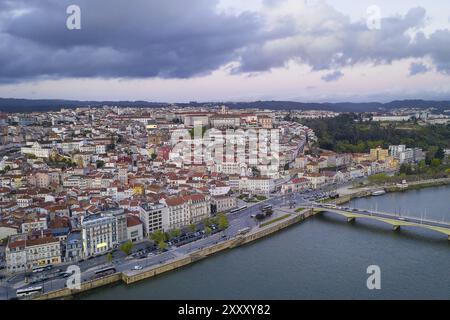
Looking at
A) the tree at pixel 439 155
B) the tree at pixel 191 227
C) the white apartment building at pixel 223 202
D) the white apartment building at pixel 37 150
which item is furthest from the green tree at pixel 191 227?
the tree at pixel 439 155

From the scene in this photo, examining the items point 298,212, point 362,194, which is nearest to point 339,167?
point 362,194

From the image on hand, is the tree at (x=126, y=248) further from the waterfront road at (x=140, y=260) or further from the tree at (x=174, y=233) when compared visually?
the tree at (x=174, y=233)

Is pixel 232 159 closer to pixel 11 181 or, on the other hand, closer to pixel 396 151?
pixel 11 181

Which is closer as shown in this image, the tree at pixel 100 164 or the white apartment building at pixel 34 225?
the white apartment building at pixel 34 225

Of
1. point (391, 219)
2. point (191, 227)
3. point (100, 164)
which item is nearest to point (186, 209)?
point (191, 227)

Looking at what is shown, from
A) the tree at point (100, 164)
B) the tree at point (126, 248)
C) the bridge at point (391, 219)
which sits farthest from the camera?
the tree at point (100, 164)

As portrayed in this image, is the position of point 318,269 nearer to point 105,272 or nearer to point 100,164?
point 105,272
